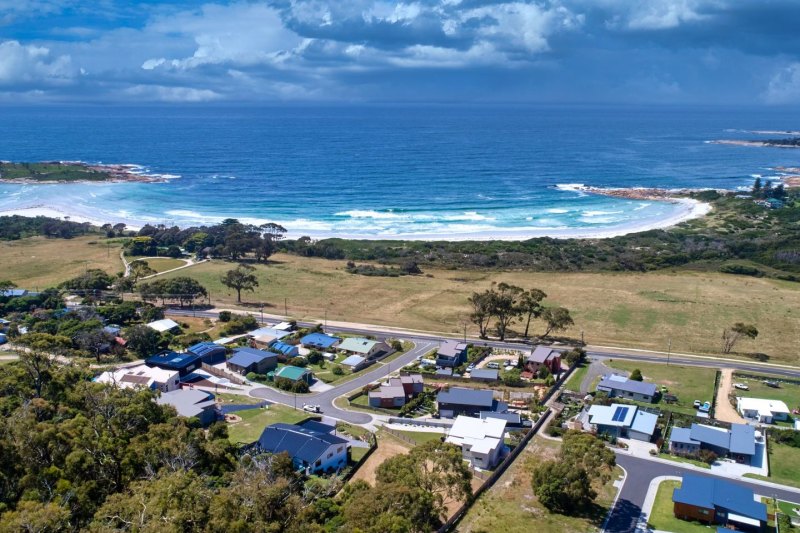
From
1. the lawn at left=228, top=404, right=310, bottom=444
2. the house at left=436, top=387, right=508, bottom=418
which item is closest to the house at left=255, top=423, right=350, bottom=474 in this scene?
the lawn at left=228, top=404, right=310, bottom=444

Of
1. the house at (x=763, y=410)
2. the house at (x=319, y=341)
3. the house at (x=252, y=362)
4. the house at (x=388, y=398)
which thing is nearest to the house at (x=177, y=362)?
the house at (x=252, y=362)

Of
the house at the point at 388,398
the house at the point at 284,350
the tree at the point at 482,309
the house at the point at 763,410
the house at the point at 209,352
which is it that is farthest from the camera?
the tree at the point at 482,309

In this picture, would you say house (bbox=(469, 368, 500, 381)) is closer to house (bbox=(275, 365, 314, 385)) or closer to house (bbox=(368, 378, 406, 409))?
house (bbox=(368, 378, 406, 409))

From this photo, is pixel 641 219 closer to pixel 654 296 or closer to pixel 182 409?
pixel 654 296

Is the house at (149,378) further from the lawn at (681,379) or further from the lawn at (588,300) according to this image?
the lawn at (681,379)

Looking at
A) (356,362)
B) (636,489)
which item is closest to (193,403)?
(356,362)

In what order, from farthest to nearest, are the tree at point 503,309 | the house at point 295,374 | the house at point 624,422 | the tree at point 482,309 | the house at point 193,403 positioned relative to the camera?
the tree at point 482,309
the tree at point 503,309
the house at point 295,374
the house at point 193,403
the house at point 624,422
